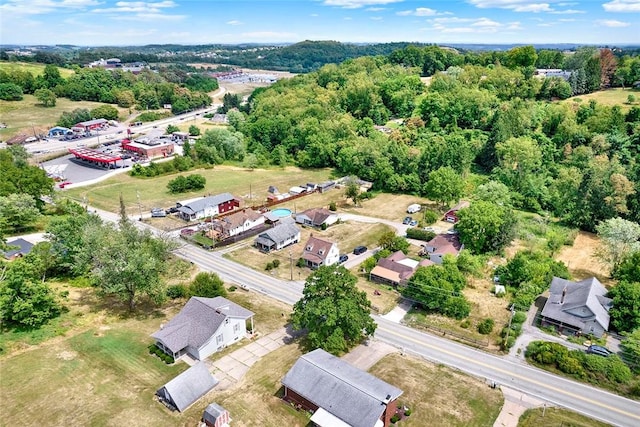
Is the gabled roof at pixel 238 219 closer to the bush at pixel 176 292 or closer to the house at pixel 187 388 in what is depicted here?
the bush at pixel 176 292

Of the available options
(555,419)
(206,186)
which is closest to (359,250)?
(555,419)

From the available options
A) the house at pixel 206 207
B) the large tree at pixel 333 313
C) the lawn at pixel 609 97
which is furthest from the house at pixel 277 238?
the lawn at pixel 609 97

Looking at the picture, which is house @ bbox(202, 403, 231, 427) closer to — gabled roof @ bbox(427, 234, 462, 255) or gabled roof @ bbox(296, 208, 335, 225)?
gabled roof @ bbox(427, 234, 462, 255)

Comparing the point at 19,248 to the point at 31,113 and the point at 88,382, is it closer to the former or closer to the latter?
the point at 88,382

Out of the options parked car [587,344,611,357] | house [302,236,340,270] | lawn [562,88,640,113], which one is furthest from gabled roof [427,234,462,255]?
lawn [562,88,640,113]

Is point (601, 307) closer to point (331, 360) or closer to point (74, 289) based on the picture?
point (331, 360)
